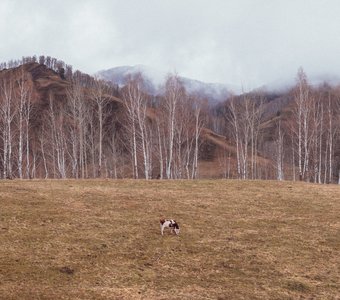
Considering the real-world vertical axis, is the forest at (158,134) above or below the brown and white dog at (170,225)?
above

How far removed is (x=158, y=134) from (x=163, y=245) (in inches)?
1941

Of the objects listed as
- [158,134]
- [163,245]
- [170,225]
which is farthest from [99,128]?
[163,245]

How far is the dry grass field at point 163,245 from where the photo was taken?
1895cm

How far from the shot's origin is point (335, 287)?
19938 millimetres

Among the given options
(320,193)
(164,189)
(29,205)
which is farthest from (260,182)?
(29,205)

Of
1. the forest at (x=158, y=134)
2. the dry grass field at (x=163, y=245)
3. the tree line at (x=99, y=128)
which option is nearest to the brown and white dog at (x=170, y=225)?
the dry grass field at (x=163, y=245)

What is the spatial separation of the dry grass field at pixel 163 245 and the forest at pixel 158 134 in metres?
27.4

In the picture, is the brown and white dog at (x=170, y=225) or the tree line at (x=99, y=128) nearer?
the brown and white dog at (x=170, y=225)

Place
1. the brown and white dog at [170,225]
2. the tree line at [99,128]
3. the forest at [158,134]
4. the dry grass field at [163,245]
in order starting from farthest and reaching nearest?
the forest at [158,134], the tree line at [99,128], the brown and white dog at [170,225], the dry grass field at [163,245]

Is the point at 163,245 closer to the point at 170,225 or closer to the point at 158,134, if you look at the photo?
the point at 170,225

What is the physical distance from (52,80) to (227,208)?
7084 inches

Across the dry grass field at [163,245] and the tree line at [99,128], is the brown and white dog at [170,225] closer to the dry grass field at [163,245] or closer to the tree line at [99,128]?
the dry grass field at [163,245]

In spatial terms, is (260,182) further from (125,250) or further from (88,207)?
(125,250)

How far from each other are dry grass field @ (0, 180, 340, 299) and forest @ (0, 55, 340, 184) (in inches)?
1079
